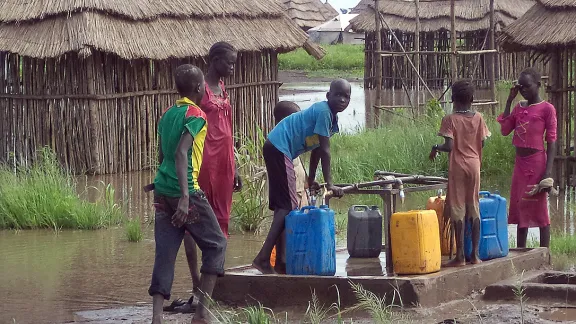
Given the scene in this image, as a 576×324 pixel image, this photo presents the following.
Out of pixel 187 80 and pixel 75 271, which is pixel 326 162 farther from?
pixel 75 271

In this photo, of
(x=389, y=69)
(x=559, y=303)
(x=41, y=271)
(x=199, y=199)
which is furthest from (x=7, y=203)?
(x=389, y=69)

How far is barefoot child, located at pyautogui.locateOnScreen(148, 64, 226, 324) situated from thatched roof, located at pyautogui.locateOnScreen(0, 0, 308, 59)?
7.04m

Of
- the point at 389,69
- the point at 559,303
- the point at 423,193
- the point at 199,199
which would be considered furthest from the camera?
the point at 389,69

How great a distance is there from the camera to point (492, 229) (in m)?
7.48

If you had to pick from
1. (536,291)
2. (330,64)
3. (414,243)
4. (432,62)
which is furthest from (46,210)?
(330,64)

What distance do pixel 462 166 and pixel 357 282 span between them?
109 centimetres

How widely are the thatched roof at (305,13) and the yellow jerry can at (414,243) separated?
35748mm

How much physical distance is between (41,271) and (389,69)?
20.9 meters

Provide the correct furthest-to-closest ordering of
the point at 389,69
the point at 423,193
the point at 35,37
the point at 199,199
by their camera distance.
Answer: the point at 389,69, the point at 35,37, the point at 423,193, the point at 199,199

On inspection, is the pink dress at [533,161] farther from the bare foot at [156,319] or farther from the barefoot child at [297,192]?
the bare foot at [156,319]

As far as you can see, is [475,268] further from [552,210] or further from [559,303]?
[552,210]

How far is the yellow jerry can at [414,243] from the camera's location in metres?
6.84

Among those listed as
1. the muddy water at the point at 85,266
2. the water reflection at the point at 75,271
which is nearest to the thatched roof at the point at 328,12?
the muddy water at the point at 85,266

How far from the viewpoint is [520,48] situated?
12195 mm
